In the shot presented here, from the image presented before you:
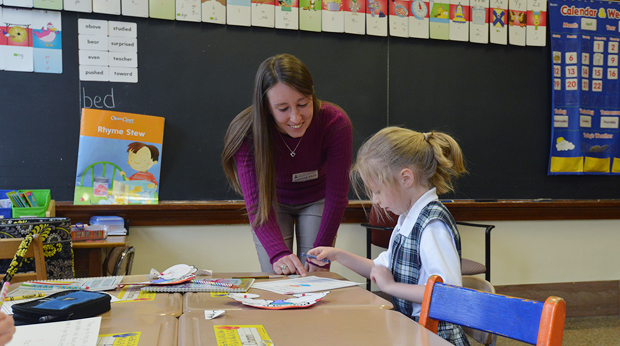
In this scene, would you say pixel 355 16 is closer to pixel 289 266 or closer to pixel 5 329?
pixel 289 266

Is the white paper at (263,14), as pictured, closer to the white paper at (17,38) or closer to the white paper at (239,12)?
the white paper at (239,12)

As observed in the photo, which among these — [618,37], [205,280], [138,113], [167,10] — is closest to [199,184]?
[138,113]

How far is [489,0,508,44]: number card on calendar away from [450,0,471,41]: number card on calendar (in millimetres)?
174

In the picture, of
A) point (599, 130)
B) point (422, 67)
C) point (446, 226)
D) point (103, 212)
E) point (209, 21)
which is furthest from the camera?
point (599, 130)

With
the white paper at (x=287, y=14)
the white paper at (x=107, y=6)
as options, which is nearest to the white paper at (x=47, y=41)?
the white paper at (x=107, y=6)

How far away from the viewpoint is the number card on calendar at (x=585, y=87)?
119 inches

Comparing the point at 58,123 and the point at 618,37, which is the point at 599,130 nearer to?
the point at 618,37

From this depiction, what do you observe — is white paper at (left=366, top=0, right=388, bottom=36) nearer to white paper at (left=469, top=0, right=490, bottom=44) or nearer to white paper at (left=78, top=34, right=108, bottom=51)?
white paper at (left=469, top=0, right=490, bottom=44)

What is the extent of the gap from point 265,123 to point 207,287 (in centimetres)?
65

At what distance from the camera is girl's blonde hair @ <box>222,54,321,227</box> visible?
150 centimetres

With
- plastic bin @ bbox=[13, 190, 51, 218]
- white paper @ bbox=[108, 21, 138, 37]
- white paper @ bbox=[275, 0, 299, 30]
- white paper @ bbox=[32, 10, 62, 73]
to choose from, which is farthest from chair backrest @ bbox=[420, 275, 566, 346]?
white paper @ bbox=[32, 10, 62, 73]

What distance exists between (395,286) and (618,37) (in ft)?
9.87

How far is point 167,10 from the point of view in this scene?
2.48m

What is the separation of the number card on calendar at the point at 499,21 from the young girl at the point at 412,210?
2.03 meters
